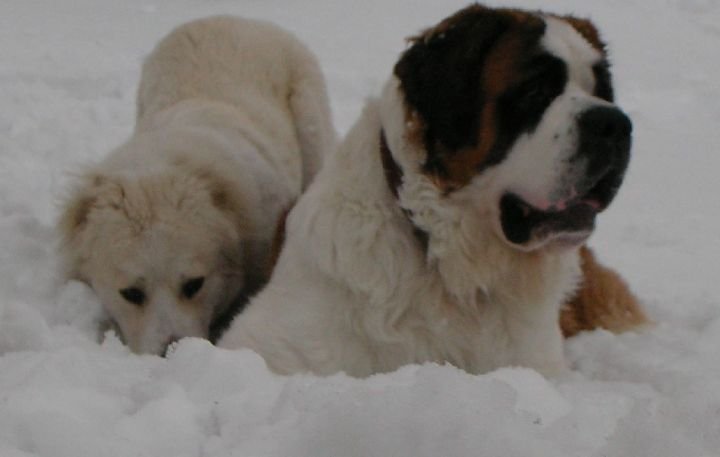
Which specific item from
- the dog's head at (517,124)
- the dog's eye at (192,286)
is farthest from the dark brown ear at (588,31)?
the dog's eye at (192,286)

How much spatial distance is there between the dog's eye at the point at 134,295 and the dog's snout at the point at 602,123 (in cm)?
185

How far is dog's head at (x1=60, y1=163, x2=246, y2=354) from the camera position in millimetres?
3697

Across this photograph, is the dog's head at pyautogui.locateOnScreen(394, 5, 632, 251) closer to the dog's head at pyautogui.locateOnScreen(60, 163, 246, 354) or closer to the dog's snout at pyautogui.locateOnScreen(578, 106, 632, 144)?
the dog's snout at pyautogui.locateOnScreen(578, 106, 632, 144)

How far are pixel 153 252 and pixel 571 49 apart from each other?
5.52 ft

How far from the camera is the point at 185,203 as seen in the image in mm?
3830

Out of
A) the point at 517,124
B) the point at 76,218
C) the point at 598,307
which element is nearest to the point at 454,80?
the point at 517,124

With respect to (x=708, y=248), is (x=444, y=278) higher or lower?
higher

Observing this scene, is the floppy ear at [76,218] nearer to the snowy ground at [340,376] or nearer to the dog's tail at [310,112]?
the snowy ground at [340,376]

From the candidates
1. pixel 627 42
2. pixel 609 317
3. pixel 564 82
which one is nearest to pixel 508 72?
pixel 564 82

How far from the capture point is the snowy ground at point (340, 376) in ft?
6.37

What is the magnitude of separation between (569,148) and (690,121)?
493cm

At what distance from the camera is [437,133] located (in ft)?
9.22

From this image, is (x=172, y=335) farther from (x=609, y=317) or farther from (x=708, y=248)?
(x=708, y=248)

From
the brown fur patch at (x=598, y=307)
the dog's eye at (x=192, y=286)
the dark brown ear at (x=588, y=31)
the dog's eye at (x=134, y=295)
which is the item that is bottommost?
the dog's eye at (x=134, y=295)
